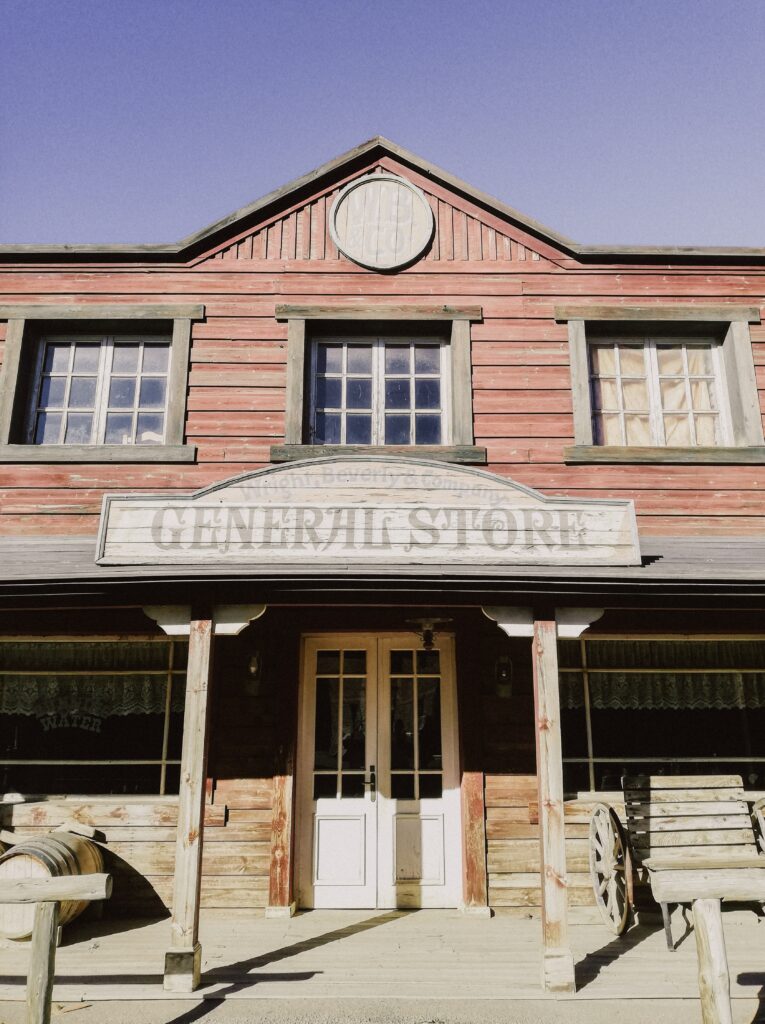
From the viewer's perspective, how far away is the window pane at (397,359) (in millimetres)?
7621

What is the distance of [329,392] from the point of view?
7.52m

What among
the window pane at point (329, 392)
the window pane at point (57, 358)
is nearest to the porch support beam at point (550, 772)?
the window pane at point (329, 392)

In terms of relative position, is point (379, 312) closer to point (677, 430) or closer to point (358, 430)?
point (358, 430)

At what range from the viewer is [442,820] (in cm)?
670

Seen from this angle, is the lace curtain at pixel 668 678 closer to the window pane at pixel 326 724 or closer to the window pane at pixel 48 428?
the window pane at pixel 326 724

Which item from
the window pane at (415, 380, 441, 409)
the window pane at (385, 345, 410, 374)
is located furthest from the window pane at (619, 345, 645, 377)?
the window pane at (385, 345, 410, 374)

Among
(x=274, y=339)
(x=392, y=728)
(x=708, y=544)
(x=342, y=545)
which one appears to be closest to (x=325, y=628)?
(x=392, y=728)

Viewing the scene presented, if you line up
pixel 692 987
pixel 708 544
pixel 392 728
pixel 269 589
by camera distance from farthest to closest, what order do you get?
pixel 392 728, pixel 708 544, pixel 269 589, pixel 692 987

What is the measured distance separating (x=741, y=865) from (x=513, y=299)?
18.1 ft

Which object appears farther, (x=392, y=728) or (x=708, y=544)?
(x=392, y=728)

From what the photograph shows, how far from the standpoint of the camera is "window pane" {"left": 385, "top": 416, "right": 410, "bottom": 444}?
738 centimetres

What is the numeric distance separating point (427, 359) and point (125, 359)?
3.11 m

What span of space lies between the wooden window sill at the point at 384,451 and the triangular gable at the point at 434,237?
2134 mm

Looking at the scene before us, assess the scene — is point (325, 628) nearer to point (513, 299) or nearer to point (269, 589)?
point (269, 589)
